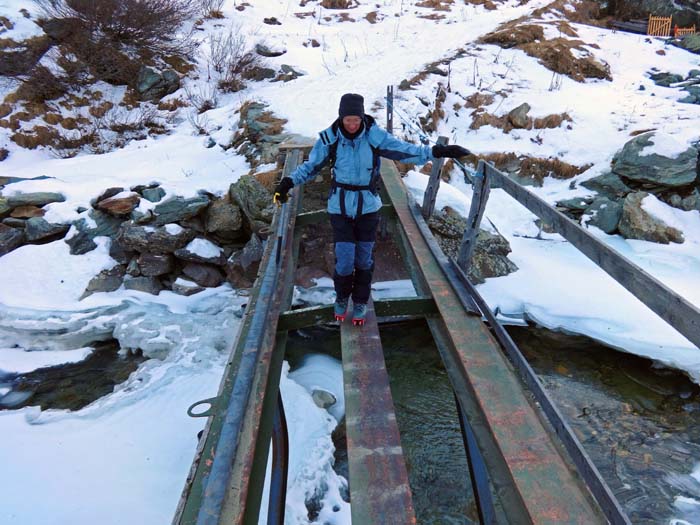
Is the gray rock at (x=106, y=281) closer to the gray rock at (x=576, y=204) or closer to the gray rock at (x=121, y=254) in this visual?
the gray rock at (x=121, y=254)

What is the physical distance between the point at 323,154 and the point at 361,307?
1201 millimetres

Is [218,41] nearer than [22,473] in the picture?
No

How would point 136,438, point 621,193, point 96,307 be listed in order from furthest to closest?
point 621,193
point 96,307
point 136,438

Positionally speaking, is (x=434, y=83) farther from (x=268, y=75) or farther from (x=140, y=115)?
(x=140, y=115)

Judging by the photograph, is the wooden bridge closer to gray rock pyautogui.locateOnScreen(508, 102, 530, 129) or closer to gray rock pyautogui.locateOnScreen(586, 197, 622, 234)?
gray rock pyautogui.locateOnScreen(586, 197, 622, 234)

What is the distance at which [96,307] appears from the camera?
22.4ft

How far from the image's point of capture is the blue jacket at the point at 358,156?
3191mm

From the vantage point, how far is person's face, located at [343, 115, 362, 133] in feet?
10.0

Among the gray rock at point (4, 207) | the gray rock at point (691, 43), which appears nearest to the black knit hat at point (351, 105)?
the gray rock at point (4, 207)

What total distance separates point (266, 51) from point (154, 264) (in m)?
11.0

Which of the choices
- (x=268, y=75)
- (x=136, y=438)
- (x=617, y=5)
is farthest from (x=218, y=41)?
(x=617, y=5)

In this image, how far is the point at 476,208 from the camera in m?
4.07

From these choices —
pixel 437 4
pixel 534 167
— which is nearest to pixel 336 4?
pixel 437 4

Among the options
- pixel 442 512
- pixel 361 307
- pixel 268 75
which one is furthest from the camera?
pixel 268 75
